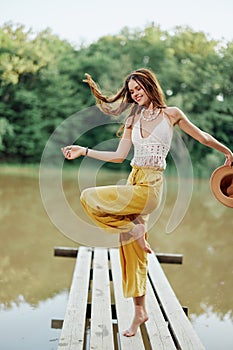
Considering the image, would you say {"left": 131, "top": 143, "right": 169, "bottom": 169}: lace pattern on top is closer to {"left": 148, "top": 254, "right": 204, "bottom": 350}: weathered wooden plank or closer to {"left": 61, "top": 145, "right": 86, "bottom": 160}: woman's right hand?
{"left": 61, "top": 145, "right": 86, "bottom": 160}: woman's right hand

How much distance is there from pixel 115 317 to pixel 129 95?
1.21 m

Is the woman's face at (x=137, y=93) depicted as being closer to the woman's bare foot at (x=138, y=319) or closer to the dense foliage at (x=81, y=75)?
the woman's bare foot at (x=138, y=319)

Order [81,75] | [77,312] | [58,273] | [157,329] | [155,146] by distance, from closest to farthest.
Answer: [155,146] < [157,329] < [77,312] < [58,273] < [81,75]

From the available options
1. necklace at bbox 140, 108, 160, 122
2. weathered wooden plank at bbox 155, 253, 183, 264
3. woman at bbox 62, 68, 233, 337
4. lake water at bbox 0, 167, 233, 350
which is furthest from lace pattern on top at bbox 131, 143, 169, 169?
weathered wooden plank at bbox 155, 253, 183, 264

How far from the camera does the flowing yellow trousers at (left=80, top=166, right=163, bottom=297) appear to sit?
2240 mm

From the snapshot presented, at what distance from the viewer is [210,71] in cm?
1348

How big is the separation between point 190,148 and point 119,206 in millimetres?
10952

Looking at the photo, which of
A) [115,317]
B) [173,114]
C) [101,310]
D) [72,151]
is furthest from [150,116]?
[115,317]

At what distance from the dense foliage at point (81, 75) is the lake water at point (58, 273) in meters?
7.16

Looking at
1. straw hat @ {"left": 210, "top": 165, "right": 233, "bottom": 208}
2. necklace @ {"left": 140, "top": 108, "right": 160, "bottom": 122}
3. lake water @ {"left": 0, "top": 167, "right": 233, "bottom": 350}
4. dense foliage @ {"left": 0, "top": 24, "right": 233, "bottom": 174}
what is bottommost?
lake water @ {"left": 0, "top": 167, "right": 233, "bottom": 350}

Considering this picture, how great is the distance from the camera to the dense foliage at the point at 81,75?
538 inches

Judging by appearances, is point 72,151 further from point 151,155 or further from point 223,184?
point 223,184

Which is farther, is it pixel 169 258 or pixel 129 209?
pixel 169 258

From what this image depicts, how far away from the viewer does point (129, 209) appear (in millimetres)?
2250
